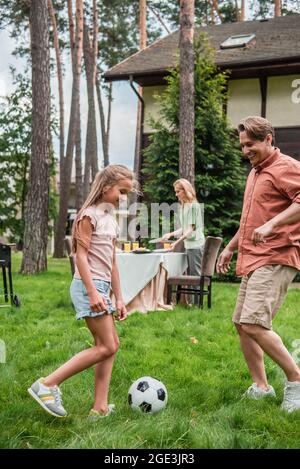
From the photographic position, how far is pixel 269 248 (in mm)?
3660

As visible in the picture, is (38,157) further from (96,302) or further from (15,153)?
(96,302)

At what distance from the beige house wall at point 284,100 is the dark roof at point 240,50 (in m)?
0.77

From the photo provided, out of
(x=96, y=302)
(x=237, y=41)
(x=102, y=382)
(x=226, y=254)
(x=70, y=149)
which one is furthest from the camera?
(x=70, y=149)

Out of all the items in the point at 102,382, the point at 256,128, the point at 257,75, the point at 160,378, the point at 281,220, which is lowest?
the point at 160,378

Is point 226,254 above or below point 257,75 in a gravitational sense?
below

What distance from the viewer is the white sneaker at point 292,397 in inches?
143

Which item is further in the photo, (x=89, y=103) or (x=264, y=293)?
(x=89, y=103)

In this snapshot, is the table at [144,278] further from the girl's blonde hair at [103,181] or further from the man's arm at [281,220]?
the man's arm at [281,220]

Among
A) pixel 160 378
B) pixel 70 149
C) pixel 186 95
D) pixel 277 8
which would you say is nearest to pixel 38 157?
pixel 186 95

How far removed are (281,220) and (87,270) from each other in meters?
1.19

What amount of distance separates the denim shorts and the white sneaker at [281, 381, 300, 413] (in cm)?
128
